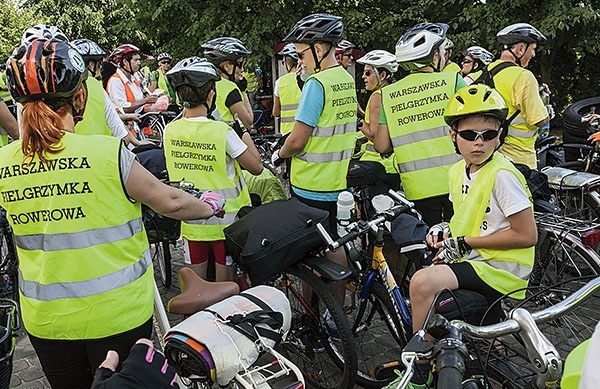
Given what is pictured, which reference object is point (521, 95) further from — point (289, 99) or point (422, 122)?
point (289, 99)

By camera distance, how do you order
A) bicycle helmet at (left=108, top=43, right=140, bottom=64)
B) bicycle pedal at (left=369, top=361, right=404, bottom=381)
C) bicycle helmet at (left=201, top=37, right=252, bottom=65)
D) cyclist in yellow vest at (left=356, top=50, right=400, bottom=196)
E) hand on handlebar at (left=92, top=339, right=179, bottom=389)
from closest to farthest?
1. hand on handlebar at (left=92, top=339, right=179, bottom=389)
2. bicycle pedal at (left=369, top=361, right=404, bottom=381)
3. cyclist in yellow vest at (left=356, top=50, right=400, bottom=196)
4. bicycle helmet at (left=201, top=37, right=252, bottom=65)
5. bicycle helmet at (left=108, top=43, right=140, bottom=64)

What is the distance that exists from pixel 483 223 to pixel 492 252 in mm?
158

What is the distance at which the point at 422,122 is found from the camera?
12.9ft

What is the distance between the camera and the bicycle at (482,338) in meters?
1.44

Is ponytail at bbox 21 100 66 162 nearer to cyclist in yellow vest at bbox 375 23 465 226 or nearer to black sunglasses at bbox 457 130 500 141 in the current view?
black sunglasses at bbox 457 130 500 141

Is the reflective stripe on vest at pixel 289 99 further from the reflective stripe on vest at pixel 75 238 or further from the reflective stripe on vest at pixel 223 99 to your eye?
the reflective stripe on vest at pixel 75 238

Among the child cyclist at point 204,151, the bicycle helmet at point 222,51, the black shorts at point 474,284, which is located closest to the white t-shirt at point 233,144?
the child cyclist at point 204,151

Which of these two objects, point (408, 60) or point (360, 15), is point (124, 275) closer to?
point (408, 60)

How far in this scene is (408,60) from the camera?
13.1ft

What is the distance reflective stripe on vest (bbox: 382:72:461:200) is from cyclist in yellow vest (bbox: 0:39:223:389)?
7.02 feet

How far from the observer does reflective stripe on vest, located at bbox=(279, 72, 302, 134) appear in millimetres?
6617

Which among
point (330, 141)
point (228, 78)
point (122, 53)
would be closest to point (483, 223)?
point (330, 141)

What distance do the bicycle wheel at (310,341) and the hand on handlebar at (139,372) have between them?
159cm

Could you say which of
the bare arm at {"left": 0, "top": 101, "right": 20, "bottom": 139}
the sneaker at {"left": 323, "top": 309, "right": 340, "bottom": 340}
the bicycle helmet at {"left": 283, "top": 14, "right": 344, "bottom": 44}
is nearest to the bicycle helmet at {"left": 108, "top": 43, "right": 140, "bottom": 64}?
the bare arm at {"left": 0, "top": 101, "right": 20, "bottom": 139}
